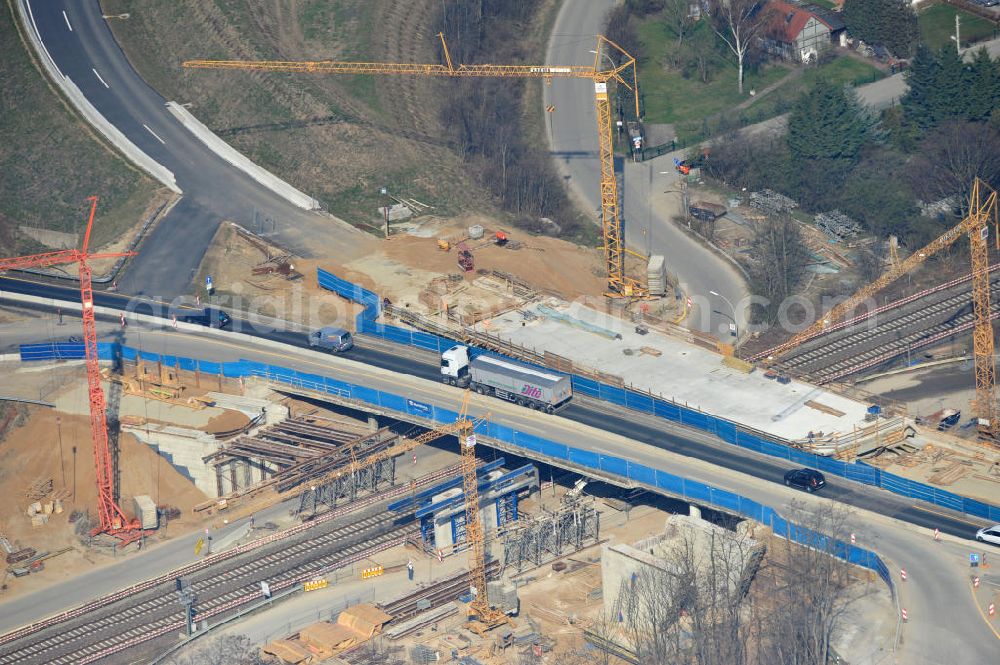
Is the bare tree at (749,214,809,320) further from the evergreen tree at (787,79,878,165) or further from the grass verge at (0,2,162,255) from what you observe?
the grass verge at (0,2,162,255)

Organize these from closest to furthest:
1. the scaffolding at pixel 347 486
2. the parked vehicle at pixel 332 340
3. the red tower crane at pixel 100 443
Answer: the red tower crane at pixel 100 443 → the scaffolding at pixel 347 486 → the parked vehicle at pixel 332 340

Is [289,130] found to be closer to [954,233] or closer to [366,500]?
[366,500]

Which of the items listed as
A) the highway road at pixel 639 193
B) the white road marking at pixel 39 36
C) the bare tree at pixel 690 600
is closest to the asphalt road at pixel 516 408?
the bare tree at pixel 690 600

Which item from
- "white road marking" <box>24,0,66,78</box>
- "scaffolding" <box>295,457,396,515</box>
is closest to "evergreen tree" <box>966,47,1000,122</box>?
"scaffolding" <box>295,457,396,515</box>

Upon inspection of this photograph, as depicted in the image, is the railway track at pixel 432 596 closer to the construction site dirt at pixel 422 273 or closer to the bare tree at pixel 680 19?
the construction site dirt at pixel 422 273

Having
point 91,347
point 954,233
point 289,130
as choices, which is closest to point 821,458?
point 954,233
